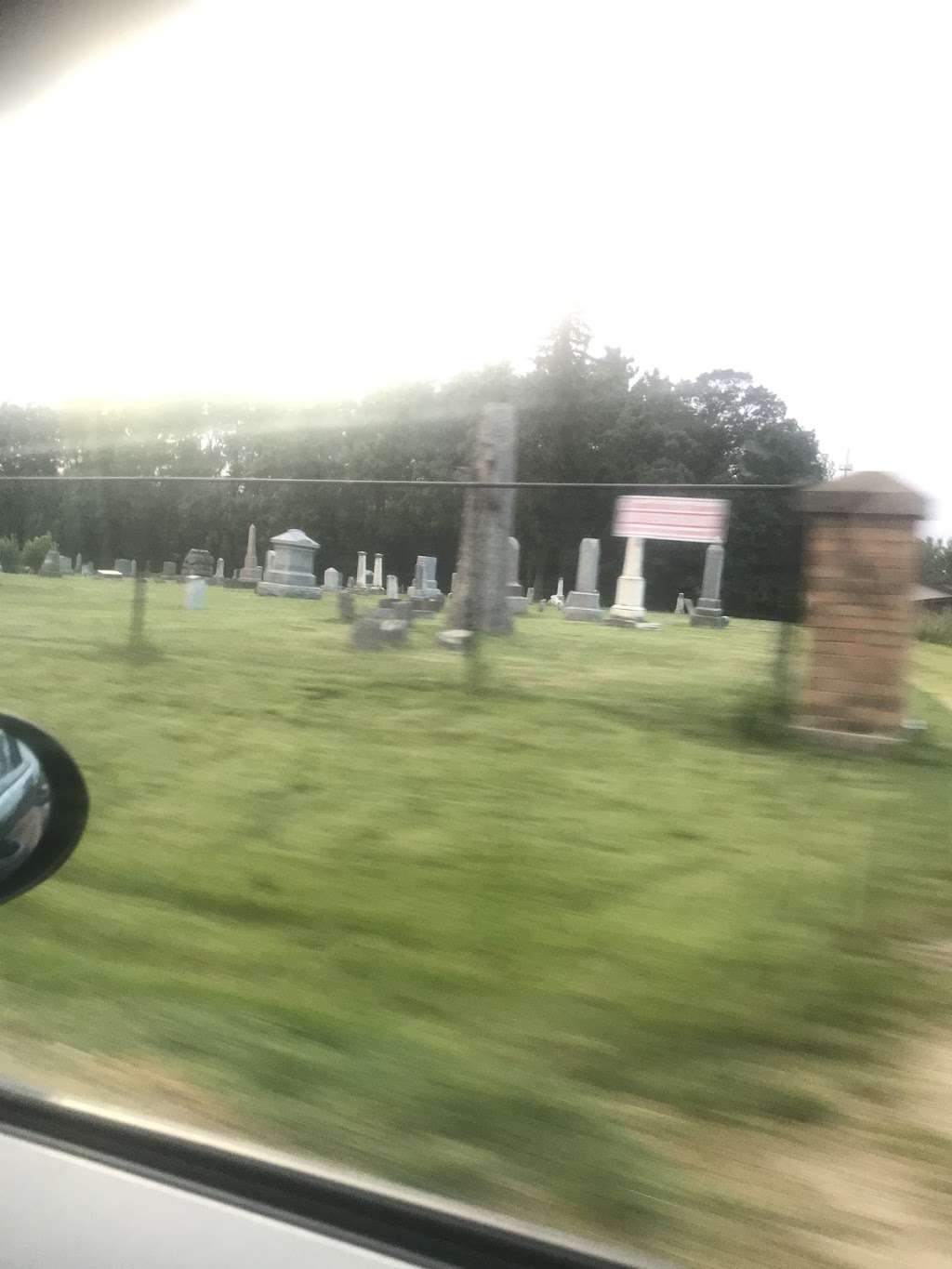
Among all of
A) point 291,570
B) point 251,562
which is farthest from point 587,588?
point 251,562

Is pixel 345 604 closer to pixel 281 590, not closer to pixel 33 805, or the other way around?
pixel 281 590

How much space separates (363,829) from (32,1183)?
5.65ft

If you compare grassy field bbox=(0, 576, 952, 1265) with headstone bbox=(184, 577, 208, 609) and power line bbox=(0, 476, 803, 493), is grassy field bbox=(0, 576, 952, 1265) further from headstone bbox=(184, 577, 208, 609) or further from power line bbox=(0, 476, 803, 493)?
power line bbox=(0, 476, 803, 493)

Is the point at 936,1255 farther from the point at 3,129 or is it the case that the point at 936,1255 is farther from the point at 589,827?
the point at 3,129

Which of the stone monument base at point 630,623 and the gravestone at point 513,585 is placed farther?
the gravestone at point 513,585

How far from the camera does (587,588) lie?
3.63m

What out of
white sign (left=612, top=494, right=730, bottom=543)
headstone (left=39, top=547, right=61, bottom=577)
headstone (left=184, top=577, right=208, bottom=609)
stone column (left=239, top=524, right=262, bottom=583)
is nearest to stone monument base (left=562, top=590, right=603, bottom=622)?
white sign (left=612, top=494, right=730, bottom=543)

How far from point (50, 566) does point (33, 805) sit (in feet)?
11.7

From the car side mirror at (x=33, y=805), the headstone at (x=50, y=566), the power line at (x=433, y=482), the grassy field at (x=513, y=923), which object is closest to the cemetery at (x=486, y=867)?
the grassy field at (x=513, y=923)

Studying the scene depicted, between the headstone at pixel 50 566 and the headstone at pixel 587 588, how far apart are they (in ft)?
9.80

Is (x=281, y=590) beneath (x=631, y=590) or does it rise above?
beneath

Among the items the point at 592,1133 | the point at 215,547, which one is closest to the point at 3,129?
the point at 215,547

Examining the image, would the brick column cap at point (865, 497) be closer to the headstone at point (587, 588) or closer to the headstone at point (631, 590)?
the headstone at point (631, 590)

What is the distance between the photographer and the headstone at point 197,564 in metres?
4.63
